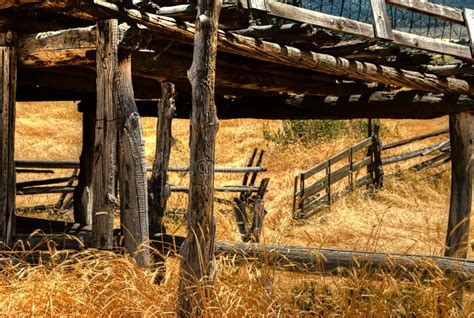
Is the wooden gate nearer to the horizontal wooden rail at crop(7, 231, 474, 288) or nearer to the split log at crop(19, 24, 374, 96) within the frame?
the split log at crop(19, 24, 374, 96)

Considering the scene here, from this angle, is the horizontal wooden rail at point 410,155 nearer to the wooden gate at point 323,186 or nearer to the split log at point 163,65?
the wooden gate at point 323,186

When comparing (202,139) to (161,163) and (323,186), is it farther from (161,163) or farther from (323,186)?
(323,186)

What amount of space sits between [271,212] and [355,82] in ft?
18.3

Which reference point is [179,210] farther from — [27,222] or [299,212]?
[27,222]

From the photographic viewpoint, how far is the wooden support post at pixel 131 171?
543cm

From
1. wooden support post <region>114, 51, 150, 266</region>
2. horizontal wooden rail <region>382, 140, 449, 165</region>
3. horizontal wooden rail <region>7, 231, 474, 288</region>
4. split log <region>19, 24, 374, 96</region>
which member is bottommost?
horizontal wooden rail <region>382, 140, 449, 165</region>

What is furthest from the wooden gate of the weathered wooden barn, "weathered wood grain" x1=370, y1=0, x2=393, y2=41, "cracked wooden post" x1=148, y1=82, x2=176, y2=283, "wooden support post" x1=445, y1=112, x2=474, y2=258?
"cracked wooden post" x1=148, y1=82, x2=176, y2=283

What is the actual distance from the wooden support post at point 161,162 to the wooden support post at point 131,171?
514 millimetres

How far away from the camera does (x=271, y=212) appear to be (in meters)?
14.6

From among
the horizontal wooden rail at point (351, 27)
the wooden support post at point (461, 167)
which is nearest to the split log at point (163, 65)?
the horizontal wooden rail at point (351, 27)

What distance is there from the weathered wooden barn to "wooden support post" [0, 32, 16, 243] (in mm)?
11

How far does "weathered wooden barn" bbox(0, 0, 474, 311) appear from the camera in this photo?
4484 millimetres

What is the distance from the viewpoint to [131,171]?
546 cm

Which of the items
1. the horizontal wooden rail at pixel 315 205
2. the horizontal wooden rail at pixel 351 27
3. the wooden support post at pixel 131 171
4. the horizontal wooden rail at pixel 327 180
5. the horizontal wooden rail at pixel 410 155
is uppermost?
the horizontal wooden rail at pixel 351 27
